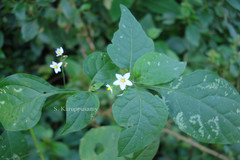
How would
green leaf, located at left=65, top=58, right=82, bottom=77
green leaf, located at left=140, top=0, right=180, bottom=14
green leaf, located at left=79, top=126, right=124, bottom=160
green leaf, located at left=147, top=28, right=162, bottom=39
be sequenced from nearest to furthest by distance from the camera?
green leaf, located at left=79, top=126, right=124, bottom=160, green leaf, located at left=147, top=28, right=162, bottom=39, green leaf, located at left=65, top=58, right=82, bottom=77, green leaf, located at left=140, top=0, right=180, bottom=14

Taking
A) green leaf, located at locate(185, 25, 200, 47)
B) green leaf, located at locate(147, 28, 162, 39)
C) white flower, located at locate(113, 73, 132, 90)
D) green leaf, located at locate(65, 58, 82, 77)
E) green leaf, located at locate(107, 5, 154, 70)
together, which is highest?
green leaf, located at locate(107, 5, 154, 70)

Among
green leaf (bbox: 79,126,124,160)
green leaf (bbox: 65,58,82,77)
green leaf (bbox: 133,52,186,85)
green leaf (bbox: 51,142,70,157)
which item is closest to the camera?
green leaf (bbox: 133,52,186,85)

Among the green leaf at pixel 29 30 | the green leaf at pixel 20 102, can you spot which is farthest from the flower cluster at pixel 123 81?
the green leaf at pixel 29 30

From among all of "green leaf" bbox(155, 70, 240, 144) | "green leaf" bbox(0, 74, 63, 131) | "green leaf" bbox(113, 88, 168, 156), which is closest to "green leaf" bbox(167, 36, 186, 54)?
"green leaf" bbox(155, 70, 240, 144)

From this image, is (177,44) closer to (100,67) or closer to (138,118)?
(100,67)

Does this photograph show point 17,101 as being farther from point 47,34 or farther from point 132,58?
point 47,34

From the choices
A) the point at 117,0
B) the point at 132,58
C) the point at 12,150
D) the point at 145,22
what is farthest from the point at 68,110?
the point at 145,22

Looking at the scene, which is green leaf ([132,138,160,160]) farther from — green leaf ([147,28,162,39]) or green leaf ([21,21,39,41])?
green leaf ([21,21,39,41])
